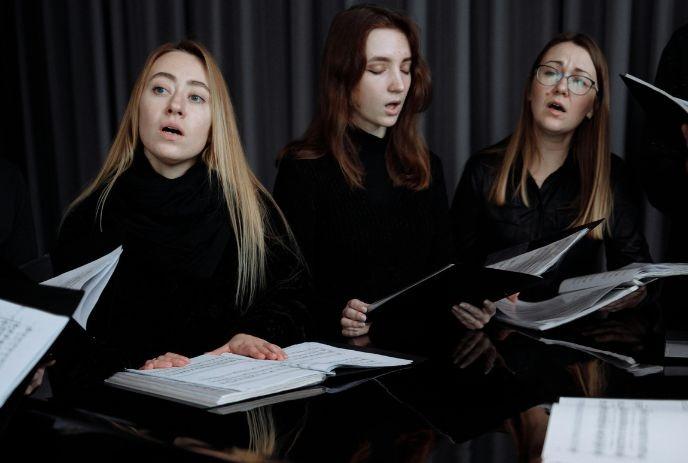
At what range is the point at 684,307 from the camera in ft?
6.31

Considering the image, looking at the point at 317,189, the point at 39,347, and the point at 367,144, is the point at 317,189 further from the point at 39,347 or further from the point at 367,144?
the point at 39,347

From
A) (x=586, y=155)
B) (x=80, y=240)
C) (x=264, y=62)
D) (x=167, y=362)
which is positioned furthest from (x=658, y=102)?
(x=264, y=62)

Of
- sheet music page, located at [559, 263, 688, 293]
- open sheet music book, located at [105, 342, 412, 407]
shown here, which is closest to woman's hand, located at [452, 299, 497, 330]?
sheet music page, located at [559, 263, 688, 293]

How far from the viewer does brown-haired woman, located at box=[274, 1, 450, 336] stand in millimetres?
2135

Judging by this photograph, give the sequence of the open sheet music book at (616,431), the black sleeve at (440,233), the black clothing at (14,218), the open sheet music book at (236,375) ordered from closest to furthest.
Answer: the open sheet music book at (616,431)
the open sheet music book at (236,375)
the black sleeve at (440,233)
the black clothing at (14,218)

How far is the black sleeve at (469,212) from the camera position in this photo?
A: 2.43 metres

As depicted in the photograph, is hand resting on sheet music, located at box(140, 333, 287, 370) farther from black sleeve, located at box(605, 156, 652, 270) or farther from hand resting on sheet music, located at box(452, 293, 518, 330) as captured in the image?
black sleeve, located at box(605, 156, 652, 270)

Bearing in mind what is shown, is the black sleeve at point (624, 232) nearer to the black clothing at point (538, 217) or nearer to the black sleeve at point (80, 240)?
the black clothing at point (538, 217)

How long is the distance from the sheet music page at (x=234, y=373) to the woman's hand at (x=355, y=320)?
1.52 ft

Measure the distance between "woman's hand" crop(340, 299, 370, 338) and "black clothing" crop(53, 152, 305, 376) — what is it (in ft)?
0.34

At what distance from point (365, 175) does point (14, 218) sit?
1.09m

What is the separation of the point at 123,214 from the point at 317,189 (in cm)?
57

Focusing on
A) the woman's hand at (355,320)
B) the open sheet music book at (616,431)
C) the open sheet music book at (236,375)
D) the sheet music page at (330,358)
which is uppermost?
the open sheet music book at (616,431)

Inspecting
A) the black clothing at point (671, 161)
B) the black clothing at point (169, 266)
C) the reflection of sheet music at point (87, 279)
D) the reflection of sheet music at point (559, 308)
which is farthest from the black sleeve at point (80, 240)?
the black clothing at point (671, 161)
